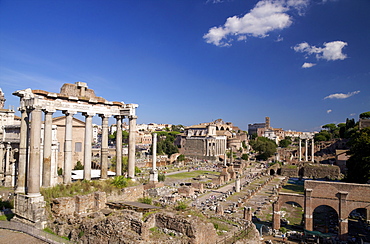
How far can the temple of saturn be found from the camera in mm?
12562

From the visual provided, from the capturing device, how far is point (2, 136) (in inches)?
1094

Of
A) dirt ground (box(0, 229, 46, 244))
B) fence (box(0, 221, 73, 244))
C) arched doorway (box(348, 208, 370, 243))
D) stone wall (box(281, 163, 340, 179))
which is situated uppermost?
fence (box(0, 221, 73, 244))

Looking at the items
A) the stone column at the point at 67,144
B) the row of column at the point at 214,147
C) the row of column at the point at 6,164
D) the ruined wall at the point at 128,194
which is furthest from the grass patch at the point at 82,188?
the row of column at the point at 214,147

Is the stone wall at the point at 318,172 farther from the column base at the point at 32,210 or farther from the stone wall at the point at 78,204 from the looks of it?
the column base at the point at 32,210

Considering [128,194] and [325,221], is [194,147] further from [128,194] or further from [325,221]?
[128,194]

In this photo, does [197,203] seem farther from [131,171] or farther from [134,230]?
[134,230]

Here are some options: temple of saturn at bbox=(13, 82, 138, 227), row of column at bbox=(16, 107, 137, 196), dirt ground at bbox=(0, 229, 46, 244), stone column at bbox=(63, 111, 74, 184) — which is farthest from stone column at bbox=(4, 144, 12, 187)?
dirt ground at bbox=(0, 229, 46, 244)

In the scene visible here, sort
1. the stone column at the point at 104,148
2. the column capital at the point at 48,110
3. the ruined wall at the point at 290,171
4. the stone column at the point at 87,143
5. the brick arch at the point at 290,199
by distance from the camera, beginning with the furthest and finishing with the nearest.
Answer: the ruined wall at the point at 290,171
the brick arch at the point at 290,199
the stone column at the point at 104,148
the stone column at the point at 87,143
the column capital at the point at 48,110

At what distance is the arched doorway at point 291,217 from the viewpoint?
2027 centimetres

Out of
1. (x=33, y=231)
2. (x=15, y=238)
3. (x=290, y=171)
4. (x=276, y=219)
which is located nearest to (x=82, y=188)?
(x=33, y=231)

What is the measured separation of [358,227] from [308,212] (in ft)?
15.6

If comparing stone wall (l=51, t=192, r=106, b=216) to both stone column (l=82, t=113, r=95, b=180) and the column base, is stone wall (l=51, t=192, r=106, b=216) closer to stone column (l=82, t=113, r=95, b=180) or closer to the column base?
the column base

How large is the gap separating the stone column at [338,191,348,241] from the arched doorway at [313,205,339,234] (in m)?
1.71

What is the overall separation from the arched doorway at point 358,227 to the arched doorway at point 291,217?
341cm
